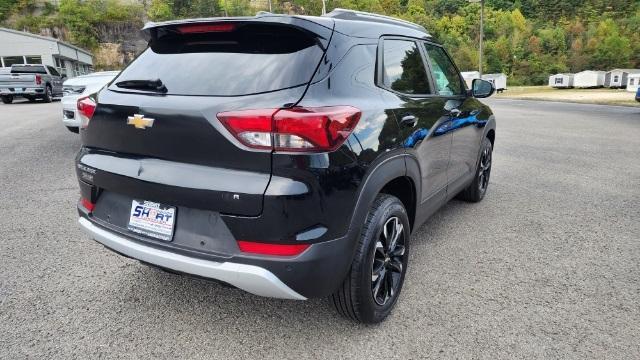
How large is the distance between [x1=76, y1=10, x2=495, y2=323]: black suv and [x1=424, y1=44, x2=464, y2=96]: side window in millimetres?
662

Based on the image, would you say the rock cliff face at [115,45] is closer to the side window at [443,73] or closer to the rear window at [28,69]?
the rear window at [28,69]

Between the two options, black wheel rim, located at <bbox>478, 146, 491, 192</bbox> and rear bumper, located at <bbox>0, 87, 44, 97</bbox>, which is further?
rear bumper, located at <bbox>0, 87, 44, 97</bbox>

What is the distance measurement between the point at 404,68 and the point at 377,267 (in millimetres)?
1312

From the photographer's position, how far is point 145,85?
2396 millimetres

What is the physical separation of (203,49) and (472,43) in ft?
342

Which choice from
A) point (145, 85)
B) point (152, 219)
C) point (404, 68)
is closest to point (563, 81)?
point (404, 68)

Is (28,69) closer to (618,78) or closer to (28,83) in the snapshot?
(28,83)

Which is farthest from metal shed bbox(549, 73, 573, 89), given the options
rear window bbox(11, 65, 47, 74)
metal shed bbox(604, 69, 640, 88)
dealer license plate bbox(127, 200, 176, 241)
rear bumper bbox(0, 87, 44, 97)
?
dealer license plate bbox(127, 200, 176, 241)

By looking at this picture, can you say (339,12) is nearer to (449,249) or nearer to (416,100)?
(416,100)

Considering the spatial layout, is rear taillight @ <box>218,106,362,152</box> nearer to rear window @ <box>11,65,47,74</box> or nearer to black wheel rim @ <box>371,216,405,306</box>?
black wheel rim @ <box>371,216,405,306</box>

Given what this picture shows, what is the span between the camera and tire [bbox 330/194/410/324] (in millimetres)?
2260

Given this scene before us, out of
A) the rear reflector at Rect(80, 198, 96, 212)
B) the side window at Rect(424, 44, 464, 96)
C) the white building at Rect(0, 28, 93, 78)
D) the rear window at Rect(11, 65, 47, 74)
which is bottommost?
the rear reflector at Rect(80, 198, 96, 212)

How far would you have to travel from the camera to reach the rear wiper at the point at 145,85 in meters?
2.32

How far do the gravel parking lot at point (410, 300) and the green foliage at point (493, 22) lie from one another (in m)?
84.1
